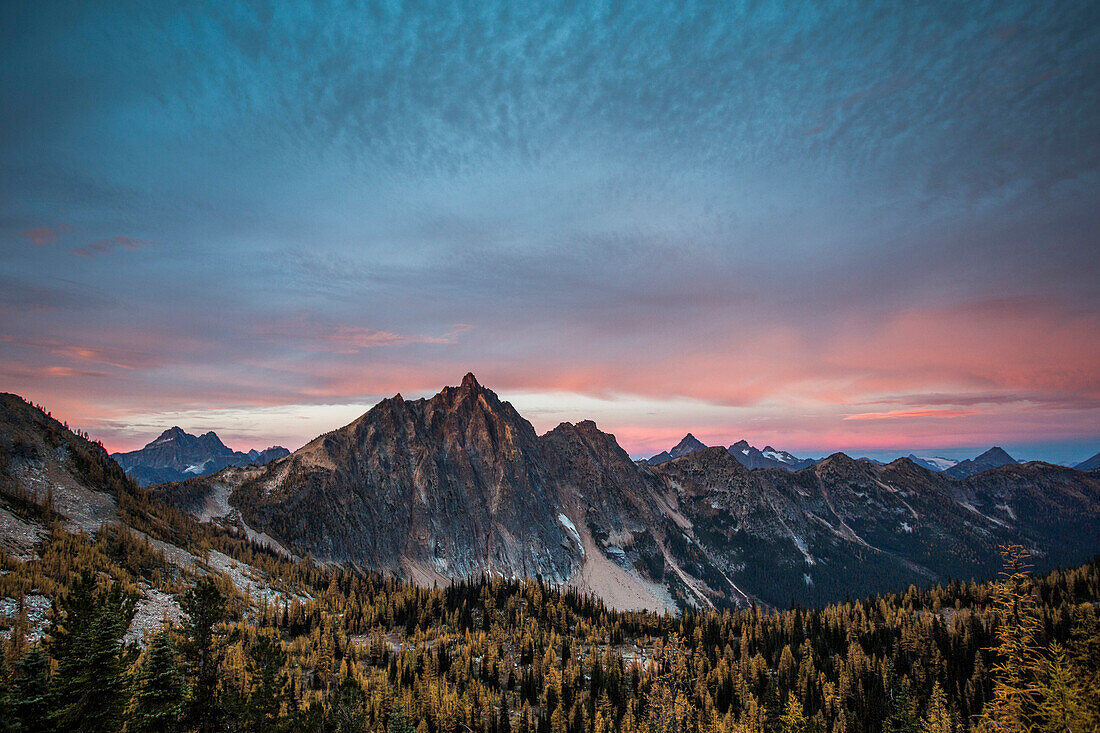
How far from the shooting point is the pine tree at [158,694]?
105 feet

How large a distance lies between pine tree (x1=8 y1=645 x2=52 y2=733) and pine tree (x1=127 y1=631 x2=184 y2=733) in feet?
15.2

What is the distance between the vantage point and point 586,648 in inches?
5389

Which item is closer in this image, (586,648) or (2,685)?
(2,685)

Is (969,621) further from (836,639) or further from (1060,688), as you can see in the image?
(1060,688)

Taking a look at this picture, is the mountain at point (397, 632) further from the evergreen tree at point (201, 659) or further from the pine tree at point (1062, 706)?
the pine tree at point (1062, 706)

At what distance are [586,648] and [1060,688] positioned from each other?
130 metres

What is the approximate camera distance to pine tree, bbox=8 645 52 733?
87.1ft

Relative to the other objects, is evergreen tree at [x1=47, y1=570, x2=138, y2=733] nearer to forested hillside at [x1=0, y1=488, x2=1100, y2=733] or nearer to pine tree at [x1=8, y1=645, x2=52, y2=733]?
forested hillside at [x1=0, y1=488, x2=1100, y2=733]

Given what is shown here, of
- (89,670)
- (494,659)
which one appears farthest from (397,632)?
(89,670)

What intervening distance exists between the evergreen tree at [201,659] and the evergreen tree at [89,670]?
4389 millimetres

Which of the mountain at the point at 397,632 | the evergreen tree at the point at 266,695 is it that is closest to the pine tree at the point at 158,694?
the mountain at the point at 397,632

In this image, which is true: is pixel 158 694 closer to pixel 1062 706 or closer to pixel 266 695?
pixel 266 695

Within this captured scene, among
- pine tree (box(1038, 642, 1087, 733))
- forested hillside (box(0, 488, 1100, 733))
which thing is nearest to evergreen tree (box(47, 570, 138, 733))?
forested hillside (box(0, 488, 1100, 733))

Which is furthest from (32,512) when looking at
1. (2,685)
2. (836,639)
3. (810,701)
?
(836,639)
